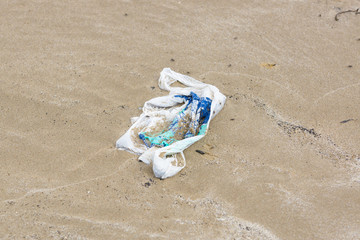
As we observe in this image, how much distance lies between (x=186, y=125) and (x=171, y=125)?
12 cm

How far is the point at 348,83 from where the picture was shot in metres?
3.67

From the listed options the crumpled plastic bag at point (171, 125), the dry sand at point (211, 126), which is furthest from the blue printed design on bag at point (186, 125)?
the dry sand at point (211, 126)

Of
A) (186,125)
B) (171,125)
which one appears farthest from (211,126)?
(171,125)

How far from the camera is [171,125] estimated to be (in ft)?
10.0

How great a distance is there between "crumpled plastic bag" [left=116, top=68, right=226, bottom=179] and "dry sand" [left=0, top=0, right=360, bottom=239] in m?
0.08

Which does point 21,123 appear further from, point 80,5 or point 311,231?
point 311,231

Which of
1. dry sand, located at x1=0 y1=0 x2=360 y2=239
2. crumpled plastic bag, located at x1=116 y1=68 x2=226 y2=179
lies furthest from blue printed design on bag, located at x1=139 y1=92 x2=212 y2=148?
dry sand, located at x1=0 y1=0 x2=360 y2=239

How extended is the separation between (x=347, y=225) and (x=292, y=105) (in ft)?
4.25

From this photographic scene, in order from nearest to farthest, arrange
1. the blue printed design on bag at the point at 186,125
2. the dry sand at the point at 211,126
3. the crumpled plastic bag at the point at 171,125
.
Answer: the dry sand at the point at 211,126 → the crumpled plastic bag at the point at 171,125 → the blue printed design on bag at the point at 186,125

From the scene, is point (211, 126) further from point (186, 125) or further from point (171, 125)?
point (171, 125)

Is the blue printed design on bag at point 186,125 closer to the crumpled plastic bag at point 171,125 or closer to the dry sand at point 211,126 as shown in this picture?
the crumpled plastic bag at point 171,125

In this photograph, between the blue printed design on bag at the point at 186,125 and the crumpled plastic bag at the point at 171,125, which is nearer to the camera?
the crumpled plastic bag at the point at 171,125

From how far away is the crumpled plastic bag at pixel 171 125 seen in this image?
8.97 feet

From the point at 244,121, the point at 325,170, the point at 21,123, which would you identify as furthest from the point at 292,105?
the point at 21,123
